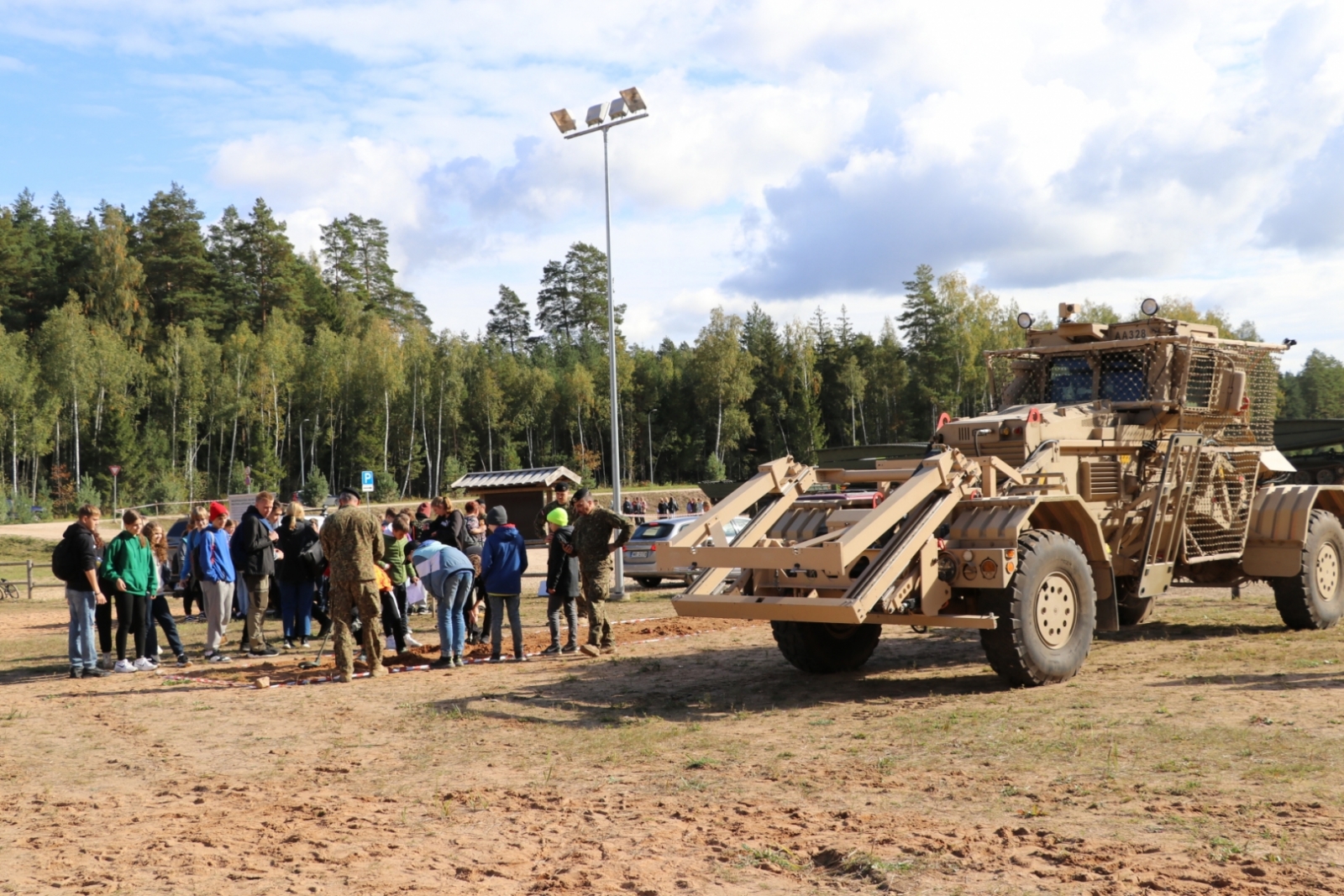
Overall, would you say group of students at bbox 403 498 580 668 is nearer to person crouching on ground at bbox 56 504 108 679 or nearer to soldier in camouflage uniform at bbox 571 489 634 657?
soldier in camouflage uniform at bbox 571 489 634 657

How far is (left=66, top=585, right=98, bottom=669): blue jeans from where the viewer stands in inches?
474

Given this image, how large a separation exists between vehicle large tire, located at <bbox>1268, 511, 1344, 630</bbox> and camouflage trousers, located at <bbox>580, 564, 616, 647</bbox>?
6647mm

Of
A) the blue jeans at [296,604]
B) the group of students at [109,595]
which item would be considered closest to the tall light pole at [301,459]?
the blue jeans at [296,604]

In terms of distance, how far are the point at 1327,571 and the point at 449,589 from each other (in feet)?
29.1

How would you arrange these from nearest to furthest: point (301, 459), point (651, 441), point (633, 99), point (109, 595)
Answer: point (109, 595)
point (633, 99)
point (301, 459)
point (651, 441)

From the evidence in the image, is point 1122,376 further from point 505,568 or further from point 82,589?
point 82,589

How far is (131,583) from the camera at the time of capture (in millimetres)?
12289

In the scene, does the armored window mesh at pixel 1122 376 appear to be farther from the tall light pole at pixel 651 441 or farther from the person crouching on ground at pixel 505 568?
the tall light pole at pixel 651 441

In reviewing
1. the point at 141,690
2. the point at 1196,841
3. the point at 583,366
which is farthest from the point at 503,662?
the point at 583,366

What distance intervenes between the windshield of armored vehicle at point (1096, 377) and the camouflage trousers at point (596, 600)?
188 inches

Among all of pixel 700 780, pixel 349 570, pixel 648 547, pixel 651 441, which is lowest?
pixel 700 780

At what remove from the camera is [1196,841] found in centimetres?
529

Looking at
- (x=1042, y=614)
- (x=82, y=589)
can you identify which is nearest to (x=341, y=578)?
(x=82, y=589)

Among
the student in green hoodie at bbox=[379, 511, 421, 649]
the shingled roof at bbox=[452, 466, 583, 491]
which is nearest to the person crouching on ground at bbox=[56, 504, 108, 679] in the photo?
the student in green hoodie at bbox=[379, 511, 421, 649]
